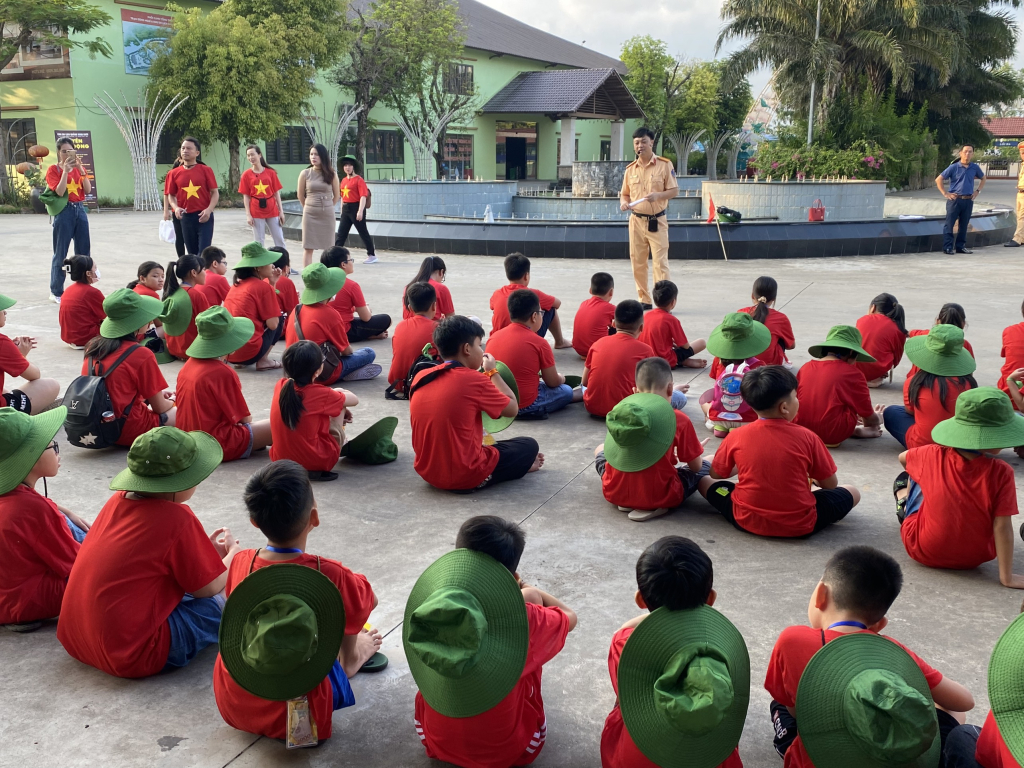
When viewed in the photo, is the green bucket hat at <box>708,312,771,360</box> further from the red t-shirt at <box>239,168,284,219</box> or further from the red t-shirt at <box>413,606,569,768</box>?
the red t-shirt at <box>239,168,284,219</box>

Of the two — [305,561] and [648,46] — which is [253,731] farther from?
[648,46]

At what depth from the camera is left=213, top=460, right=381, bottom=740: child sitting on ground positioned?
91.4 inches

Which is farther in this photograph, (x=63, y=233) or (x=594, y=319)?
(x=63, y=233)

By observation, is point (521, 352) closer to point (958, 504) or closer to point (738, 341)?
point (738, 341)

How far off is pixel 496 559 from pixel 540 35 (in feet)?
156

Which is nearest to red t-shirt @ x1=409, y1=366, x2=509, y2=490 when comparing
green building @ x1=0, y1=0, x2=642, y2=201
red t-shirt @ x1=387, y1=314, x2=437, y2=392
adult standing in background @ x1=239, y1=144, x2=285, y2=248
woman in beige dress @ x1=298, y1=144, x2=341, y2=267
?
red t-shirt @ x1=387, y1=314, x2=437, y2=392

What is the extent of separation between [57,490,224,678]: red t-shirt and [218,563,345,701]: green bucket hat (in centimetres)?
59

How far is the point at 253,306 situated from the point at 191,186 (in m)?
3.37

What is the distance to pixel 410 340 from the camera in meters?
5.93

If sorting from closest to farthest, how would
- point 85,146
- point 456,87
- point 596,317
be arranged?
point 596,317 → point 85,146 → point 456,87

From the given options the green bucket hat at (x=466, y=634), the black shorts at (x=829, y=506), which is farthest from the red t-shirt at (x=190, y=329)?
the green bucket hat at (x=466, y=634)

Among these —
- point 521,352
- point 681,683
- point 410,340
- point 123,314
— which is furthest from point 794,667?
point 123,314

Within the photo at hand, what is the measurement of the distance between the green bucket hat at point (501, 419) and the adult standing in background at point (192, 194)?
5520 mm

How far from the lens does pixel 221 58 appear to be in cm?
2458
